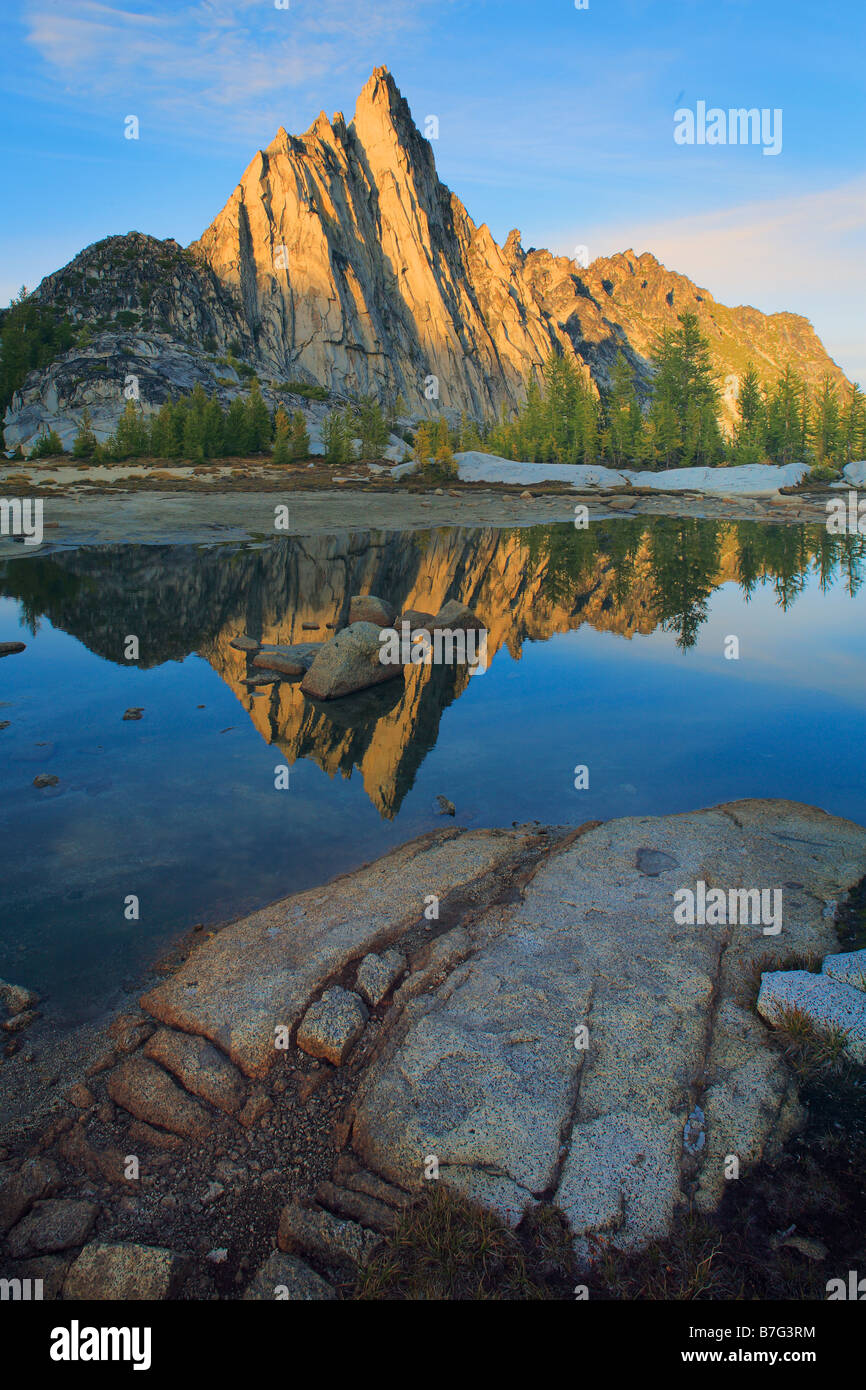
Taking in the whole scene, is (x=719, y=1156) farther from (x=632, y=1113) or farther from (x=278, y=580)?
(x=278, y=580)

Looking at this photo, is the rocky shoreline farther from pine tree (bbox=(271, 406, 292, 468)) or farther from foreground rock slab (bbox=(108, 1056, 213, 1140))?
pine tree (bbox=(271, 406, 292, 468))

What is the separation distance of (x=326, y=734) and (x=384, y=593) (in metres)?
10.6

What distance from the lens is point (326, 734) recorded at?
36.8 ft

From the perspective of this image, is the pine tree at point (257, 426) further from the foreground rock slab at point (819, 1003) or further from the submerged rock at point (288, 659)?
the foreground rock slab at point (819, 1003)

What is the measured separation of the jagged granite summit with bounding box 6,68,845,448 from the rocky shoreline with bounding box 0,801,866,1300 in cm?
8638

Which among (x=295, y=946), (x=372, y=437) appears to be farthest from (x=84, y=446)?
(x=295, y=946)

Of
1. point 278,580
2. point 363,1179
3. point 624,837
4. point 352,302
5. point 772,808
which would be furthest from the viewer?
point 352,302

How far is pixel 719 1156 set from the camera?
3.83m

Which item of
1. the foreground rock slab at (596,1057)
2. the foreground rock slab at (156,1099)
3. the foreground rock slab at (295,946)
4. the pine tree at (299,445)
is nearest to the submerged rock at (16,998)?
the foreground rock slab at (295,946)

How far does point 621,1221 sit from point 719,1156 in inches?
26.5

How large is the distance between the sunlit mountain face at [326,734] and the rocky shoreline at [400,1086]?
118 centimetres

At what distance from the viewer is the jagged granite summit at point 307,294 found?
305ft

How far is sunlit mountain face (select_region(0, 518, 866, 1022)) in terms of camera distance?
7.23 m
